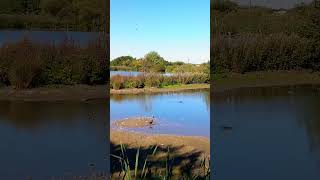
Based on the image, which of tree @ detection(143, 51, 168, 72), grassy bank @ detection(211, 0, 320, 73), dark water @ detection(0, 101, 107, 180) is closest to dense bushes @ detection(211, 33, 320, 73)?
grassy bank @ detection(211, 0, 320, 73)

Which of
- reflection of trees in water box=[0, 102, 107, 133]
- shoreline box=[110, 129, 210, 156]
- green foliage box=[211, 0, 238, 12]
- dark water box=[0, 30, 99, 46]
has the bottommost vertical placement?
shoreline box=[110, 129, 210, 156]

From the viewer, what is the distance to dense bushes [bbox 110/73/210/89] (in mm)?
5238

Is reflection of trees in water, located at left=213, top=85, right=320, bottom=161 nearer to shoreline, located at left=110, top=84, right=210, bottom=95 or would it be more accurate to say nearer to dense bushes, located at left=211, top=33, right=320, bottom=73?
dense bushes, located at left=211, top=33, right=320, bottom=73

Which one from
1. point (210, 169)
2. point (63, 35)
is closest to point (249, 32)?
point (210, 169)

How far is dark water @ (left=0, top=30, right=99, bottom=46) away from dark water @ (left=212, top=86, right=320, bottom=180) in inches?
42.3

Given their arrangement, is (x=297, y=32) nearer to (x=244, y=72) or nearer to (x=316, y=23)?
(x=316, y=23)

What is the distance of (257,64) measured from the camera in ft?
11.3

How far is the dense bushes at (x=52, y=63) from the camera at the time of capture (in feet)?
8.21

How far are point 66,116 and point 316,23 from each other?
2.26 meters

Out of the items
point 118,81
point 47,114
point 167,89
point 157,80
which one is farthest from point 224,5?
point 157,80

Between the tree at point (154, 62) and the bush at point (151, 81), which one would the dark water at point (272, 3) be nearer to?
the tree at point (154, 62)

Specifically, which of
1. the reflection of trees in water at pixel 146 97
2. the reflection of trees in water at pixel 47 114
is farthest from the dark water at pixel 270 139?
the reflection of trees in water at pixel 146 97

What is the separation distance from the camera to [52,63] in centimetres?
258

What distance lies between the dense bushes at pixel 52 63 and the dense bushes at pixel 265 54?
1148mm
